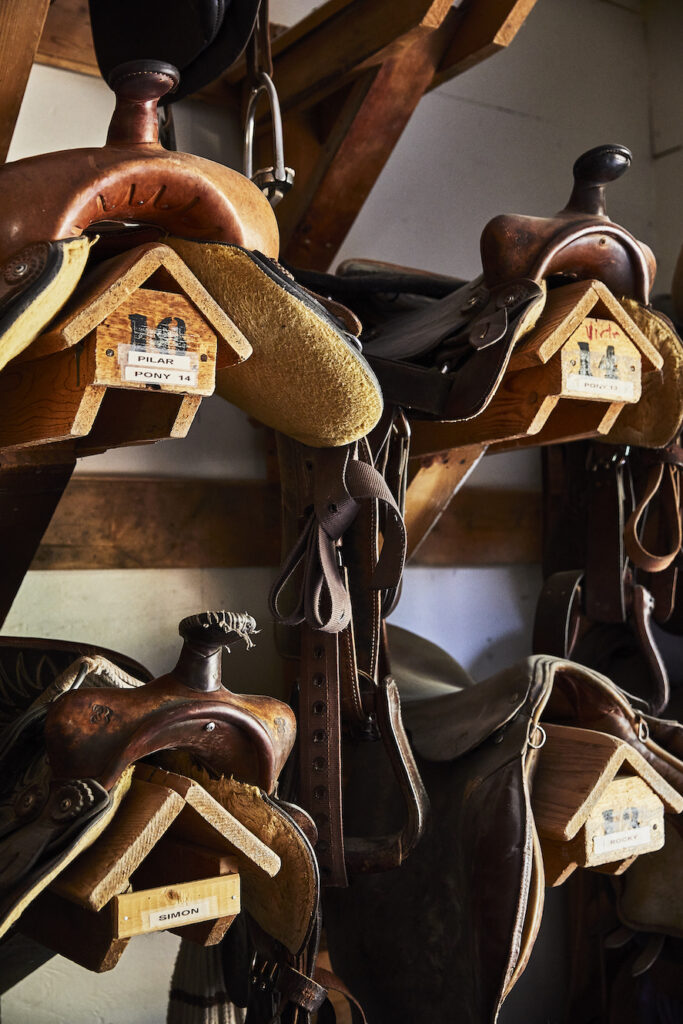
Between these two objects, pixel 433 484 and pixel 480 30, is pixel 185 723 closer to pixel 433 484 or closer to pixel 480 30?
pixel 433 484

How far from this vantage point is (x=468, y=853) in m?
1.08

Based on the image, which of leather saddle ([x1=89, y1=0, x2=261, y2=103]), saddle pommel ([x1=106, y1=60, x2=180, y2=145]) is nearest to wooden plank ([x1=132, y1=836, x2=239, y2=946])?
saddle pommel ([x1=106, y1=60, x2=180, y2=145])

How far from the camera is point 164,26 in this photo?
44.9 inches

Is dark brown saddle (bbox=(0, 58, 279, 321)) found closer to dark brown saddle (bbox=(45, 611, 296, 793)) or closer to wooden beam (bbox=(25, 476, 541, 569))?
dark brown saddle (bbox=(45, 611, 296, 793))

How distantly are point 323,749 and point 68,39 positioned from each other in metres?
1.04

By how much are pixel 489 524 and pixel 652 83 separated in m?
1.05

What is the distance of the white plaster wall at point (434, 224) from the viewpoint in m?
1.41

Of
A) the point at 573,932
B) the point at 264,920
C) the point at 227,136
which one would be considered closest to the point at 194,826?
the point at 264,920

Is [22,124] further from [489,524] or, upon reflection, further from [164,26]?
[489,524]

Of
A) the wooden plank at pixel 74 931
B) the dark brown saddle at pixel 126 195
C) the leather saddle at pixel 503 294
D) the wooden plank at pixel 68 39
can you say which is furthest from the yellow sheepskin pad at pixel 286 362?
the wooden plank at pixel 68 39

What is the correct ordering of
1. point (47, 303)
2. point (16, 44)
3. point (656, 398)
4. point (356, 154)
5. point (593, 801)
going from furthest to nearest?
point (356, 154) → point (656, 398) → point (593, 801) → point (16, 44) → point (47, 303)

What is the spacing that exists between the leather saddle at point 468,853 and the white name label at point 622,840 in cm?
8

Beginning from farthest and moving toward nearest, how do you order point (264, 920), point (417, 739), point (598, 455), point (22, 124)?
point (598, 455)
point (22, 124)
point (417, 739)
point (264, 920)

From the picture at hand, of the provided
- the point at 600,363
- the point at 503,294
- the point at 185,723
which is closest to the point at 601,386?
the point at 600,363
